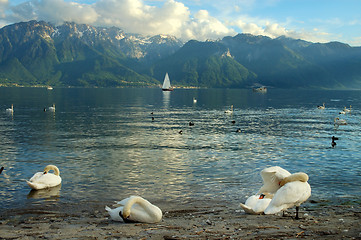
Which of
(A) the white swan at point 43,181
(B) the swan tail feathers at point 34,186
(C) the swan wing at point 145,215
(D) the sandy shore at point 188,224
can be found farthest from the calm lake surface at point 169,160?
(C) the swan wing at point 145,215

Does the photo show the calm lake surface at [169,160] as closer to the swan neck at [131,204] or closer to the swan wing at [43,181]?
the swan wing at [43,181]

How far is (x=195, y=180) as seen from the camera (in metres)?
30.8

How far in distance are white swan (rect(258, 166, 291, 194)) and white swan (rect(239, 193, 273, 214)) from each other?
18.4 inches

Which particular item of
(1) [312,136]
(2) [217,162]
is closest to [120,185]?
(2) [217,162]

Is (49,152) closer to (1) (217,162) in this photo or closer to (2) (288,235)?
(1) (217,162)

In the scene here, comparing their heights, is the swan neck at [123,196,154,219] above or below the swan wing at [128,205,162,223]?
above

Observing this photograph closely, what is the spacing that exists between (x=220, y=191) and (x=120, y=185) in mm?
8601

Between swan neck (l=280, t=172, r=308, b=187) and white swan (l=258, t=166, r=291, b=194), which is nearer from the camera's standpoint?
swan neck (l=280, t=172, r=308, b=187)

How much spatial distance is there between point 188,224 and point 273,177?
18.1ft

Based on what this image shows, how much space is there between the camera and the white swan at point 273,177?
741 inches

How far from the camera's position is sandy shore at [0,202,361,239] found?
15.5 m

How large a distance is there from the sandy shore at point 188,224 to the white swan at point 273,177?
1570 mm

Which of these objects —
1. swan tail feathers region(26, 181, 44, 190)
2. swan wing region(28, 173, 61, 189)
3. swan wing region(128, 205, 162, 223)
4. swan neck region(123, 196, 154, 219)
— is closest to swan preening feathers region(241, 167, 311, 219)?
swan wing region(128, 205, 162, 223)

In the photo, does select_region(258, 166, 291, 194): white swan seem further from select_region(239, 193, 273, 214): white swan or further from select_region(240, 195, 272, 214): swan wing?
select_region(240, 195, 272, 214): swan wing
